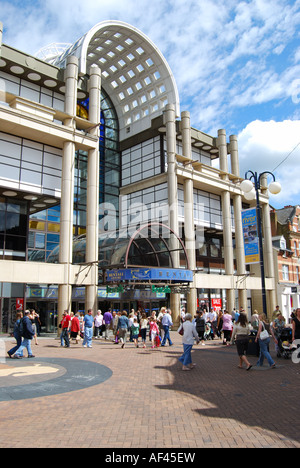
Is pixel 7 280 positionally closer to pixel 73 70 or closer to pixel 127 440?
pixel 73 70

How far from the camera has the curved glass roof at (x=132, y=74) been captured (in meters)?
36.9

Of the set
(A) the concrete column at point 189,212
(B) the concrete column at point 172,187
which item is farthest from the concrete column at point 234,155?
(B) the concrete column at point 172,187

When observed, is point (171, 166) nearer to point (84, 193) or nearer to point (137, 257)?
point (137, 257)

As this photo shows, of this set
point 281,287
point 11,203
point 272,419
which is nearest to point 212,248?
point 281,287

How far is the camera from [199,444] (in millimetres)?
5105

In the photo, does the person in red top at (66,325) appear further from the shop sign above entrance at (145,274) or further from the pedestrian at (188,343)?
the shop sign above entrance at (145,274)

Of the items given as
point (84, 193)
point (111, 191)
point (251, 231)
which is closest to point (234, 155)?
point (111, 191)

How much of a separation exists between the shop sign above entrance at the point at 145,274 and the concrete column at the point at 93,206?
1.73 metres

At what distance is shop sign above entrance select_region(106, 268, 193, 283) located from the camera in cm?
2323

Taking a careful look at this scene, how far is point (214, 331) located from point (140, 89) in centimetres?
2832

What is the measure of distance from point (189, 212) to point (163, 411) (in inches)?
1072

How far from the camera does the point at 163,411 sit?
6.88m

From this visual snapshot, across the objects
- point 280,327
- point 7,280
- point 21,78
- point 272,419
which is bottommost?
point 272,419

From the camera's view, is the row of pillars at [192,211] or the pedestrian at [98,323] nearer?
the pedestrian at [98,323]
